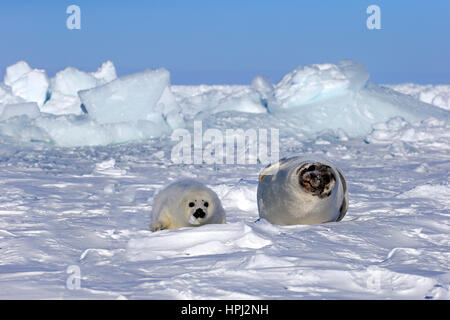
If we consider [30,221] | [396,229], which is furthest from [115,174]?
[396,229]

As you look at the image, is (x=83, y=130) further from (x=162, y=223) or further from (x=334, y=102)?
(x=162, y=223)

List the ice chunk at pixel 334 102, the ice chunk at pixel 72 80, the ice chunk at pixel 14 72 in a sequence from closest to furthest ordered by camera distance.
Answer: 1. the ice chunk at pixel 334 102
2. the ice chunk at pixel 72 80
3. the ice chunk at pixel 14 72

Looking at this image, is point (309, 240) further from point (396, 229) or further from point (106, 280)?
point (106, 280)

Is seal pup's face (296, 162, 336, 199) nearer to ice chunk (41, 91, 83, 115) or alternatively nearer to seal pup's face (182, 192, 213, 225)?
seal pup's face (182, 192, 213, 225)

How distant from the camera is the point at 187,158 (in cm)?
975

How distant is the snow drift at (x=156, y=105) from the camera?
39.4 ft

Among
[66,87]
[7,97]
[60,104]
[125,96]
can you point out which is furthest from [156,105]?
[7,97]

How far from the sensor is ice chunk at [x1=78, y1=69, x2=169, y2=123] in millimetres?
12039

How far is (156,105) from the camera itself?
517 inches

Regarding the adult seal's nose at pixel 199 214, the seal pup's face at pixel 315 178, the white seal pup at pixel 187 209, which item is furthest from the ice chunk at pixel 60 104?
the seal pup's face at pixel 315 178

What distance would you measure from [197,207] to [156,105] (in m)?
9.43

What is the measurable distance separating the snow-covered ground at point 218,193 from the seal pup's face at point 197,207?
0.23 metres

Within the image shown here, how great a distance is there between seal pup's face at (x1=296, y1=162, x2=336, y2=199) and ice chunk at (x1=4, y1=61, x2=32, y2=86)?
44.9ft

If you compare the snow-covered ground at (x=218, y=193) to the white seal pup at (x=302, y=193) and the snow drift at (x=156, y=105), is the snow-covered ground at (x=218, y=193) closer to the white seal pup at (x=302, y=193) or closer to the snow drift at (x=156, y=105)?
the snow drift at (x=156, y=105)
